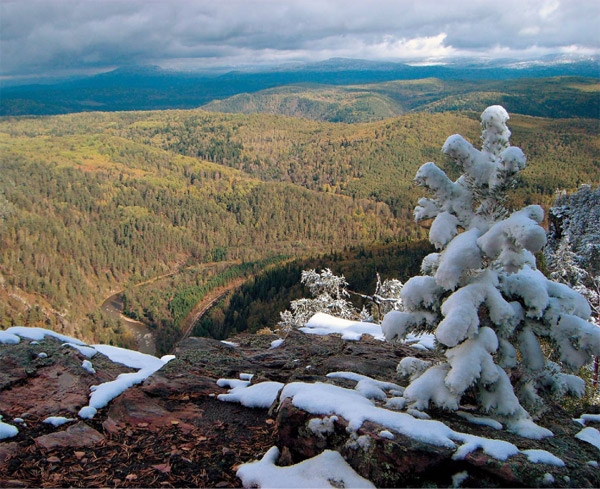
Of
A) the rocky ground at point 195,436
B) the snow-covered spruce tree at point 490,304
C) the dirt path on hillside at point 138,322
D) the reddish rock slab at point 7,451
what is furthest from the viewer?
the dirt path on hillside at point 138,322

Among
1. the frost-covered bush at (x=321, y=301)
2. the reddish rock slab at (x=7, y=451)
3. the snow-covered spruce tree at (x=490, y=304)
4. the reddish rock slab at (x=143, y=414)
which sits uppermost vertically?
the snow-covered spruce tree at (x=490, y=304)

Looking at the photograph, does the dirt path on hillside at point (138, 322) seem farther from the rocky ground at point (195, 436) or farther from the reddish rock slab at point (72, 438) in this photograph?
the reddish rock slab at point (72, 438)

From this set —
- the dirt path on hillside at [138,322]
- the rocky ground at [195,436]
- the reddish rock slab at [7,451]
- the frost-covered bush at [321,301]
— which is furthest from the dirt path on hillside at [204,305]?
the reddish rock slab at [7,451]

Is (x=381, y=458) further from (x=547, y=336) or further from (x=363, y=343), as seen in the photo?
(x=363, y=343)

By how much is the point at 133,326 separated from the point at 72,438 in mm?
140549

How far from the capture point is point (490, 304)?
6.80 m

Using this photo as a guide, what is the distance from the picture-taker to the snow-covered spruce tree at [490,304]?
6461mm

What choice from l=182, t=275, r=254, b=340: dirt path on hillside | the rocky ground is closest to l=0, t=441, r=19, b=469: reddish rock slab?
the rocky ground

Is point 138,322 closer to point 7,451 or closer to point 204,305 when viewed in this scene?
point 204,305

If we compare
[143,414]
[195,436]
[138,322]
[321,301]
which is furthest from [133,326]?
[195,436]

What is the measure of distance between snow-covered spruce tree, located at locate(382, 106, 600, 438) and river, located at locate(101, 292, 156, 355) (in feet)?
388

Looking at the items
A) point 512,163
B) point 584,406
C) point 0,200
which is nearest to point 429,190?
point 512,163

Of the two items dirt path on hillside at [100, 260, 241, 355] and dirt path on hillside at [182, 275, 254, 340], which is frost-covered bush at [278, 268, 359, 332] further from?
dirt path on hillside at [100, 260, 241, 355]

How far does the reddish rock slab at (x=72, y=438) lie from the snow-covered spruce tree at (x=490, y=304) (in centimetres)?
550
